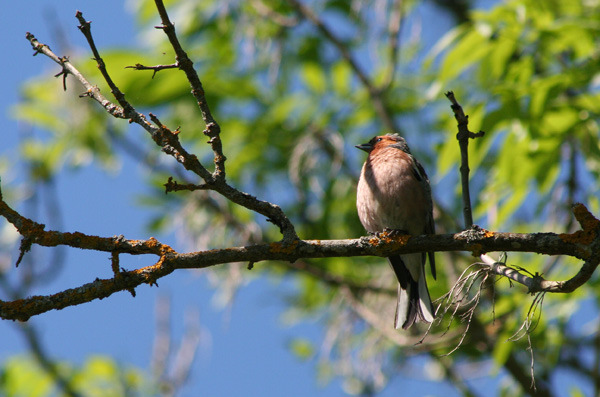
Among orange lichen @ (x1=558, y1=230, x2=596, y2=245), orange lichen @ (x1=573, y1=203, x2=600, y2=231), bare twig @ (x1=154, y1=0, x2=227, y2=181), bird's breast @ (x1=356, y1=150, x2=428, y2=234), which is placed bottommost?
orange lichen @ (x1=558, y1=230, x2=596, y2=245)

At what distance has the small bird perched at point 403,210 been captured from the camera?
18.0ft

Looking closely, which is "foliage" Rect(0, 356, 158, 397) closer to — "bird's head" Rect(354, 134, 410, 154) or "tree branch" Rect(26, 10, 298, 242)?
"bird's head" Rect(354, 134, 410, 154)

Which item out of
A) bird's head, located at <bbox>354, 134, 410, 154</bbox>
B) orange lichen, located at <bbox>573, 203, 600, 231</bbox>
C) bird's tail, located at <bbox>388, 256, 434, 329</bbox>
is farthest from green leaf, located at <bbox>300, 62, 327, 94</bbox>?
orange lichen, located at <bbox>573, 203, 600, 231</bbox>

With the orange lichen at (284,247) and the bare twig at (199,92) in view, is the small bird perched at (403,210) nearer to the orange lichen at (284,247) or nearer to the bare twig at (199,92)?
the orange lichen at (284,247)

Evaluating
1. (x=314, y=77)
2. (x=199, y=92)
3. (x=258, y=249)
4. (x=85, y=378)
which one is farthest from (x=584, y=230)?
(x=85, y=378)

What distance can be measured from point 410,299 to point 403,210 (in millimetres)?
736

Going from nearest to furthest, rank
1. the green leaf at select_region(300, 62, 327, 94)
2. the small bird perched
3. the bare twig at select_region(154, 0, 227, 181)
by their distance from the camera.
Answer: the bare twig at select_region(154, 0, 227, 181)
the small bird perched
the green leaf at select_region(300, 62, 327, 94)

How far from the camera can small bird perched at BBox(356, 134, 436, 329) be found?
5.48 metres

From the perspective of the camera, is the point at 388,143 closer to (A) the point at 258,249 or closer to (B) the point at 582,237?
(A) the point at 258,249

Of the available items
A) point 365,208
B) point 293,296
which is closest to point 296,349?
point 293,296

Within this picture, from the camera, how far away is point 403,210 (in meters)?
5.48

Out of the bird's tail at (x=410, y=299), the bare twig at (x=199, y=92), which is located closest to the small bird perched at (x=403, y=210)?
the bird's tail at (x=410, y=299)

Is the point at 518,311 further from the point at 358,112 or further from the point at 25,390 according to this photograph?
the point at 25,390

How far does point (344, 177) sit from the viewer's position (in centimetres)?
817
